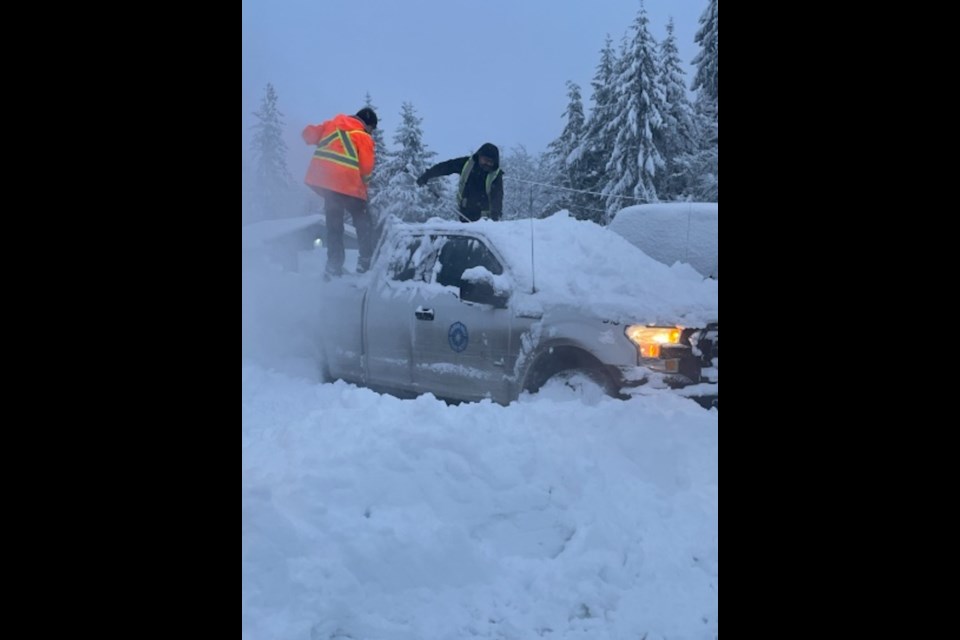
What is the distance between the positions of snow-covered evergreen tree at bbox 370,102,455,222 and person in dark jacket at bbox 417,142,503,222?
1808 cm

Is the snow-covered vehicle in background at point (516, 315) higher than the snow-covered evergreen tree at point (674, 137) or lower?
lower

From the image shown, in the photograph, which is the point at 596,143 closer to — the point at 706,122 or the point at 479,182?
the point at 706,122

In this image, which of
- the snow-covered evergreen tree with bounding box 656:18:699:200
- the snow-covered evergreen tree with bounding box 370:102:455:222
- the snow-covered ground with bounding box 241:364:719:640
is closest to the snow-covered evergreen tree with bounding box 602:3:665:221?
the snow-covered evergreen tree with bounding box 656:18:699:200

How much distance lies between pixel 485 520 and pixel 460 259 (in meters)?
2.82

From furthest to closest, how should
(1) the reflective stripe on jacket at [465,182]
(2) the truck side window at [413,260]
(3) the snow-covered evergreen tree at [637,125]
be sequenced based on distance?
1. (3) the snow-covered evergreen tree at [637,125]
2. (1) the reflective stripe on jacket at [465,182]
3. (2) the truck side window at [413,260]

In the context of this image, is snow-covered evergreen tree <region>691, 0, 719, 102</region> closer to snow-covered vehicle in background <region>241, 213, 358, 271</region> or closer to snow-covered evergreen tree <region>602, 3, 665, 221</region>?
snow-covered evergreen tree <region>602, 3, 665, 221</region>

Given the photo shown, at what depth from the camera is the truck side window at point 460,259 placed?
7.11 metres

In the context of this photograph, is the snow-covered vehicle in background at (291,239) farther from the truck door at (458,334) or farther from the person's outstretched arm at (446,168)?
the truck door at (458,334)

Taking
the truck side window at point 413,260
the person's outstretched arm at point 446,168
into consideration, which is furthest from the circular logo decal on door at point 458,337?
the person's outstretched arm at point 446,168
